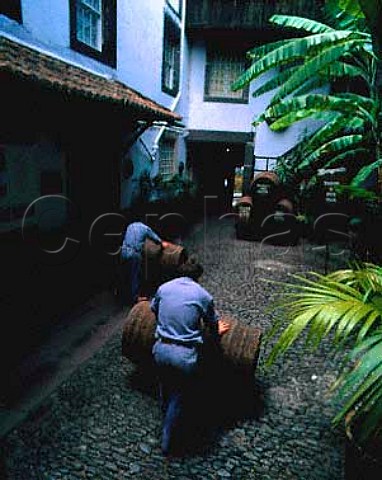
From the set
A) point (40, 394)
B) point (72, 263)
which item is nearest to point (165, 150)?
point (72, 263)

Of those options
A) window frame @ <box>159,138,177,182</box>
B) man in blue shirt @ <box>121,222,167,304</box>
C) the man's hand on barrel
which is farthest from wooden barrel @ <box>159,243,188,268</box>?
window frame @ <box>159,138,177,182</box>

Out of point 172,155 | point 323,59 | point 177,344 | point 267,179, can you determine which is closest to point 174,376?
point 177,344

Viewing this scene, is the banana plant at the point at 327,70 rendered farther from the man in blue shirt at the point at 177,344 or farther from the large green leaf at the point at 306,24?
the man in blue shirt at the point at 177,344

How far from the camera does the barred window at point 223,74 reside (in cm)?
1759

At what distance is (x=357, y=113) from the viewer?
8719 millimetres

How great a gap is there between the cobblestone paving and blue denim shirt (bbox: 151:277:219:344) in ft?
3.86

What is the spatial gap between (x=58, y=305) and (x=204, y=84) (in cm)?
1364

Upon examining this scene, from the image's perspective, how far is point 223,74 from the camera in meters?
17.8

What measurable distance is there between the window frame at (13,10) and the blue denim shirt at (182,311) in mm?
5854

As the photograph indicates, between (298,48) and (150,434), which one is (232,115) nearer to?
(298,48)

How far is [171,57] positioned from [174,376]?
1500 cm

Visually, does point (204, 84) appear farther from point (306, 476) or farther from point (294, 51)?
point (306, 476)

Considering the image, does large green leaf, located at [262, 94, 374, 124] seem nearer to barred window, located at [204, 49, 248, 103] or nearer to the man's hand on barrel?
the man's hand on barrel

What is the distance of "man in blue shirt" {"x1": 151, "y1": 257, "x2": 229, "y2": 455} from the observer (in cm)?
396
